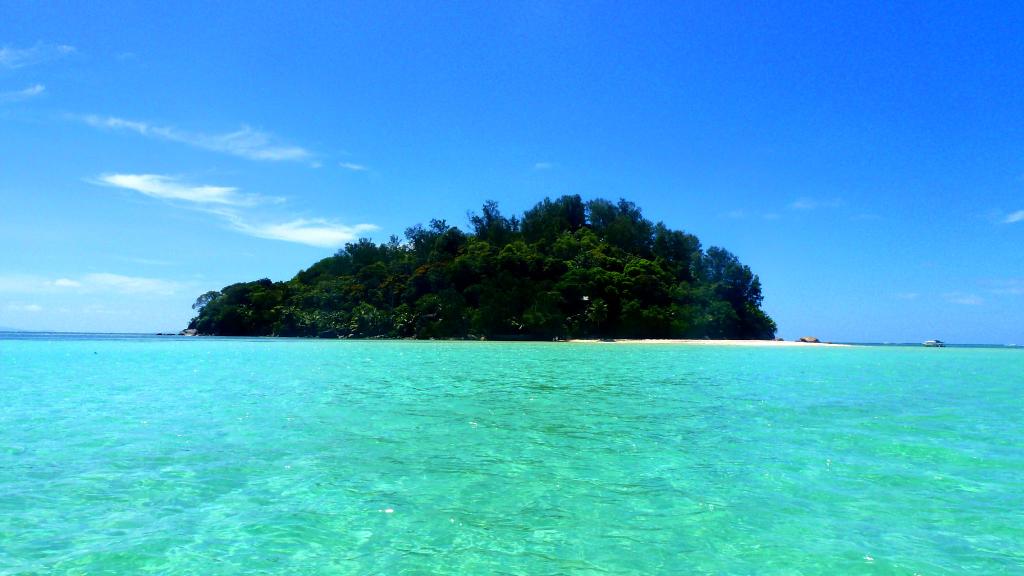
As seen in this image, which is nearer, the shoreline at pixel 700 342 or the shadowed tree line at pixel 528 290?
the shoreline at pixel 700 342

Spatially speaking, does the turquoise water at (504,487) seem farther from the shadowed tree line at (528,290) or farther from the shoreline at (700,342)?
the shadowed tree line at (528,290)

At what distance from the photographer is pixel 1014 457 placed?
1065cm

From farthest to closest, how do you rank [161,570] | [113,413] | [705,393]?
[705,393], [113,413], [161,570]

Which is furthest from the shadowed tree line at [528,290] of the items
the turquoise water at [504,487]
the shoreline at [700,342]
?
the turquoise water at [504,487]

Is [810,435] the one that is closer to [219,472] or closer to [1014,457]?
[1014,457]

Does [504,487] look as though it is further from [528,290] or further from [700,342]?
[528,290]

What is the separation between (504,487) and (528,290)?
87749 millimetres

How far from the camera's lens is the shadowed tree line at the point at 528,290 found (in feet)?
302

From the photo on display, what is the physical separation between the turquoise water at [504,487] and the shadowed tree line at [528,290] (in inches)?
2987

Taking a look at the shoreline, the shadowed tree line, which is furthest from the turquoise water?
the shadowed tree line

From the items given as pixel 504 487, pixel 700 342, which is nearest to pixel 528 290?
pixel 700 342

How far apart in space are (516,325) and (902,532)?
86565mm

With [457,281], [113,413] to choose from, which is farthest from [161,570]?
[457,281]

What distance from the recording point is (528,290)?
9588 centimetres
